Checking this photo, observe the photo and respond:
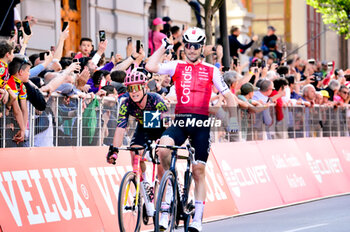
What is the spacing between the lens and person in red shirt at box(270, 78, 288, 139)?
19.5 m

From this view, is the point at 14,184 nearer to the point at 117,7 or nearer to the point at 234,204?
the point at 234,204

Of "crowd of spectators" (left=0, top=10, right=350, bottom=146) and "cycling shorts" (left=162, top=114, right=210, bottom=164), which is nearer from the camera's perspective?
"cycling shorts" (left=162, top=114, right=210, bottom=164)

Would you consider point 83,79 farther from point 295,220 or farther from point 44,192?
point 295,220

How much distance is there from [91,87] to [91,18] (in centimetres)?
711

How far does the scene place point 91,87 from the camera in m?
14.9

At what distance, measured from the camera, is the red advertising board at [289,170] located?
717 inches

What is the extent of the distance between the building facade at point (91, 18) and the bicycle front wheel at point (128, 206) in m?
7.95

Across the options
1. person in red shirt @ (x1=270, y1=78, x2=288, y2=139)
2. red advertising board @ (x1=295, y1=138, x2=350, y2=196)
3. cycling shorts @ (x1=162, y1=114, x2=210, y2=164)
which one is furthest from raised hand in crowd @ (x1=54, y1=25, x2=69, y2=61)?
red advertising board @ (x1=295, y1=138, x2=350, y2=196)

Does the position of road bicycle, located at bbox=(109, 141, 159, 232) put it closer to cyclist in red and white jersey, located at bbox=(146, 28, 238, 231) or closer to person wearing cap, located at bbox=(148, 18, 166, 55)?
cyclist in red and white jersey, located at bbox=(146, 28, 238, 231)

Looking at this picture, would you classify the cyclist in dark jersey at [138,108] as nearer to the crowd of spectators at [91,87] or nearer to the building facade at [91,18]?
the crowd of spectators at [91,87]

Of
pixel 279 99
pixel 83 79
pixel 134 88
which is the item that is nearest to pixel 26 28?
pixel 83 79

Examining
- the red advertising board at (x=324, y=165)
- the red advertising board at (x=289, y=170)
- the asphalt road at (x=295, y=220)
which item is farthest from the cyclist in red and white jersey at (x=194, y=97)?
the red advertising board at (x=324, y=165)

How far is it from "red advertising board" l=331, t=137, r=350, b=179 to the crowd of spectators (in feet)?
2.98

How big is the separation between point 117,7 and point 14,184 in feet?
37.7
